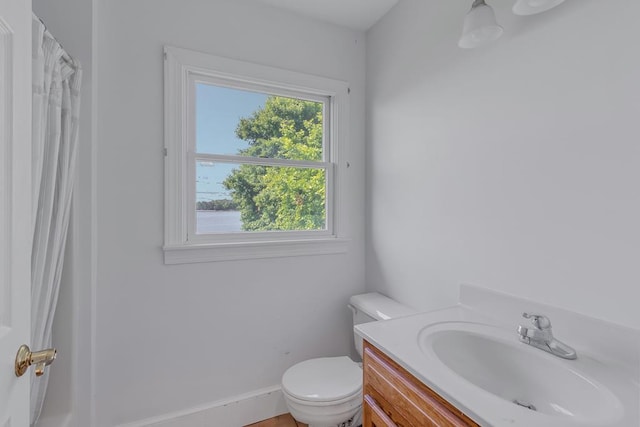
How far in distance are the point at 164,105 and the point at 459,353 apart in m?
1.75

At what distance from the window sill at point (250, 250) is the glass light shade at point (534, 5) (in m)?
1.40

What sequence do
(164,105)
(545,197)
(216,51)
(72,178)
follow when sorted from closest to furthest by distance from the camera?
(545,197)
(72,178)
(164,105)
(216,51)

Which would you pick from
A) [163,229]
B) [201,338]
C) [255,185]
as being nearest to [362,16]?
[255,185]

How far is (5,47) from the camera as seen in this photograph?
0.63 meters

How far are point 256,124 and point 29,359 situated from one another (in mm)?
1462

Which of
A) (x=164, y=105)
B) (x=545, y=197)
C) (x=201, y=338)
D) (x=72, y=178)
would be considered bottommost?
(x=201, y=338)

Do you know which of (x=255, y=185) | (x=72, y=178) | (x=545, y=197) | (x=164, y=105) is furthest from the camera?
(x=255, y=185)

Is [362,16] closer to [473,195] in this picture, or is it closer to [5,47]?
[473,195]

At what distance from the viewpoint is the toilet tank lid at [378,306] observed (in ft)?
5.22

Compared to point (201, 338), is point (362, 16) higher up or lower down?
higher up

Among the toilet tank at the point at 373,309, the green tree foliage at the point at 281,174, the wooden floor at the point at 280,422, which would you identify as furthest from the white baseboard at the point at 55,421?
the toilet tank at the point at 373,309

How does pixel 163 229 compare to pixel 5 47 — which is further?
pixel 163 229

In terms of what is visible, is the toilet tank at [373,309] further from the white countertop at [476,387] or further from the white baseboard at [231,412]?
the white baseboard at [231,412]

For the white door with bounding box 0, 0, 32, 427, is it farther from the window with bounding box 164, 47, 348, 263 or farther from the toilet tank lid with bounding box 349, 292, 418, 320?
the toilet tank lid with bounding box 349, 292, 418, 320
